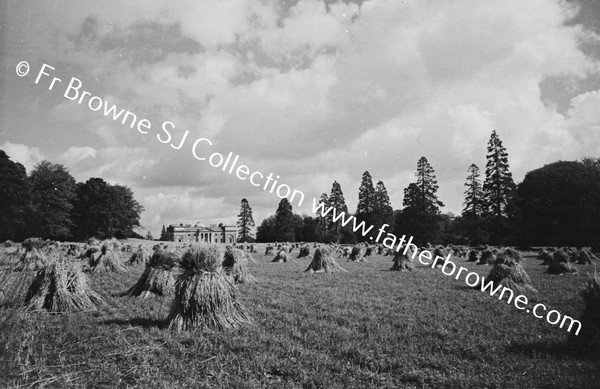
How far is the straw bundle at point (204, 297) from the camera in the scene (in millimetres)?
8648

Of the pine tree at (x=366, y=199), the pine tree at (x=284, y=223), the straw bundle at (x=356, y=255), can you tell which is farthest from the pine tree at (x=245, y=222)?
the straw bundle at (x=356, y=255)

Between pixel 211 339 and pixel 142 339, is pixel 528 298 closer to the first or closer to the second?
pixel 211 339

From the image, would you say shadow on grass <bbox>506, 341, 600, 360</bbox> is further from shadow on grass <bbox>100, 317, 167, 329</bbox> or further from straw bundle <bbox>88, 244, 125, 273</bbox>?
straw bundle <bbox>88, 244, 125, 273</bbox>

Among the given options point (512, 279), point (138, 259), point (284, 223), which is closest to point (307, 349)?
point (512, 279)

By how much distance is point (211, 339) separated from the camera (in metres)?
7.77

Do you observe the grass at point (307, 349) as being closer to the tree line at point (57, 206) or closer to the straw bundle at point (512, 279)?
the straw bundle at point (512, 279)

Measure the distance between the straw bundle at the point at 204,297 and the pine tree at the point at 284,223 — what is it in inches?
3603

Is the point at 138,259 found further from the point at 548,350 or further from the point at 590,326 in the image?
the point at 590,326

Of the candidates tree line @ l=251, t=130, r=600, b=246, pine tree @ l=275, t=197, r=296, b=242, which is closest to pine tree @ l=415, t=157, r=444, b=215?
tree line @ l=251, t=130, r=600, b=246

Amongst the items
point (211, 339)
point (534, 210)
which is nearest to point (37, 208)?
point (211, 339)

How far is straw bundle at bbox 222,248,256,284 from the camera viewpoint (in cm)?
1745

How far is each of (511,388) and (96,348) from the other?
Result: 7607mm

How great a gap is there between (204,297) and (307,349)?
314 cm

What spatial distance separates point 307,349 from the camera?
281 inches
